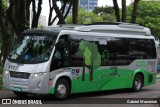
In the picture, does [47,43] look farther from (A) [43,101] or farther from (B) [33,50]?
(A) [43,101]

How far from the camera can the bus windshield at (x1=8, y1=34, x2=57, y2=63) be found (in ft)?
50.2

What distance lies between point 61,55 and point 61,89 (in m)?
1.20

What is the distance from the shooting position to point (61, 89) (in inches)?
617

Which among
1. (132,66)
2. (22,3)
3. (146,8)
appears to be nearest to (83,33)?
(132,66)

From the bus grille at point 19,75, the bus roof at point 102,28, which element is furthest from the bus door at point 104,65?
the bus grille at point 19,75

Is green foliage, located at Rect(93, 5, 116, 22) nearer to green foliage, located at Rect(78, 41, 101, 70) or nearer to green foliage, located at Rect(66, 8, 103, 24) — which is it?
green foliage, located at Rect(66, 8, 103, 24)

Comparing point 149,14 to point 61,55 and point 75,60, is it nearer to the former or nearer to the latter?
point 75,60

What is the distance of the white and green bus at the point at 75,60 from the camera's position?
15.1 m

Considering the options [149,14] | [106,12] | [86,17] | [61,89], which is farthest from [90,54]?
[106,12]

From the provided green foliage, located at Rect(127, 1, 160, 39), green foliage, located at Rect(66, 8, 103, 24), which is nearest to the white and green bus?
green foliage, located at Rect(127, 1, 160, 39)

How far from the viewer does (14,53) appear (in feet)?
52.2

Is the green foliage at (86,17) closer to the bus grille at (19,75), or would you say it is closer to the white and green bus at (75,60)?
the white and green bus at (75,60)

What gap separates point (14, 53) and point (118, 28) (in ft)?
16.8

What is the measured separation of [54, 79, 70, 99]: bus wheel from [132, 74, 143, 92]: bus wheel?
5.05 meters
